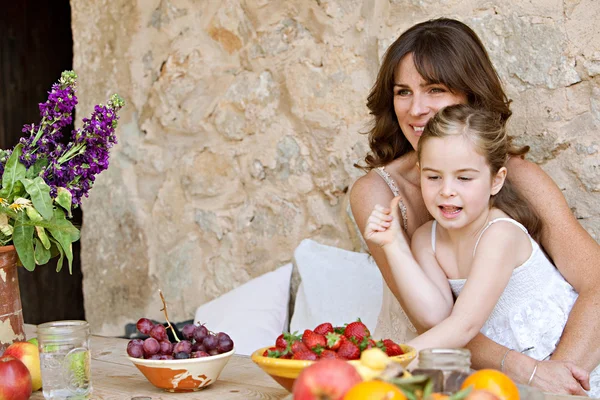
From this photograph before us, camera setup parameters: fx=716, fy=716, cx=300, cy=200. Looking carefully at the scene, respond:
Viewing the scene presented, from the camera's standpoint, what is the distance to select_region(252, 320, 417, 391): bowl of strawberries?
3.74ft

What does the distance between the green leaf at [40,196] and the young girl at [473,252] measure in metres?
0.76

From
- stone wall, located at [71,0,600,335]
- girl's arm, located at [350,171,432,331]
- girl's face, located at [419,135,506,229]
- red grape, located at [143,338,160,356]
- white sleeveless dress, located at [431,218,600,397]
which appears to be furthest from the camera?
stone wall, located at [71,0,600,335]

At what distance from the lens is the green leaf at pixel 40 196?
1.46 meters

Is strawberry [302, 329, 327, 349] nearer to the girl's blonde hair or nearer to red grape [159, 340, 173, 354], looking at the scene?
red grape [159, 340, 173, 354]

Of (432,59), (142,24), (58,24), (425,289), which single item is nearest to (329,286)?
(425,289)

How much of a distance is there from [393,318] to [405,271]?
0.52 m

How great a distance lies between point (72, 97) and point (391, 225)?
2.68 ft

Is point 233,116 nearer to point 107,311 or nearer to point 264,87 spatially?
point 264,87

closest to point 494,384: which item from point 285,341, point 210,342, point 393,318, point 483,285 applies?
point 285,341

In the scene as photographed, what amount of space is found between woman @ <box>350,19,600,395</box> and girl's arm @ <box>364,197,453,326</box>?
0.15 meters

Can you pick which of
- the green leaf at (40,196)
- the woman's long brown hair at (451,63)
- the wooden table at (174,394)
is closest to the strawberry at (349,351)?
the wooden table at (174,394)

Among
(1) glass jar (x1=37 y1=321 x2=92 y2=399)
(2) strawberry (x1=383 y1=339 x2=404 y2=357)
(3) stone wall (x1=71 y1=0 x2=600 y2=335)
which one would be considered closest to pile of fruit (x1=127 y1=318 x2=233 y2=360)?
(1) glass jar (x1=37 y1=321 x2=92 y2=399)

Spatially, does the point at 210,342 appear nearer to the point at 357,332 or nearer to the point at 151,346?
the point at 151,346

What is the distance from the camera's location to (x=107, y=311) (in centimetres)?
325
